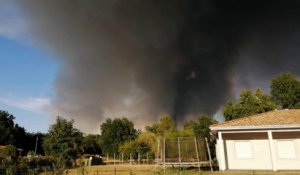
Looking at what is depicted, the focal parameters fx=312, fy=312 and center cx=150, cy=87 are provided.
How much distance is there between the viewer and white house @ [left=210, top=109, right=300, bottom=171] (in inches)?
973

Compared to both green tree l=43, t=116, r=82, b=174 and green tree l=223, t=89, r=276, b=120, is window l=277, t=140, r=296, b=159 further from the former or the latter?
green tree l=43, t=116, r=82, b=174

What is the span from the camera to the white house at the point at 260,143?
24703 millimetres

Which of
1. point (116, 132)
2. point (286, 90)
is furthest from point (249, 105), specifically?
point (116, 132)

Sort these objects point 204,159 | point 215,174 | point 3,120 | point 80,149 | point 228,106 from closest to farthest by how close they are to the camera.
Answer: point 215,174
point 204,159
point 80,149
point 228,106
point 3,120

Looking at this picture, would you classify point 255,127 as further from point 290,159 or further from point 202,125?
point 202,125

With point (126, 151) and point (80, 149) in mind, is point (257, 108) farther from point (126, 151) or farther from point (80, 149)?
point (80, 149)

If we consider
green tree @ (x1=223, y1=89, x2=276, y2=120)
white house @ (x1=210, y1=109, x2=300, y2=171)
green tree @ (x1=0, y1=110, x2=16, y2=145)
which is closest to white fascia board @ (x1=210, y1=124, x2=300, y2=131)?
white house @ (x1=210, y1=109, x2=300, y2=171)

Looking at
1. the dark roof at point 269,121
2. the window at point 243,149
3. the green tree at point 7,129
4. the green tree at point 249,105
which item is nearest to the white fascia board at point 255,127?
the dark roof at point 269,121

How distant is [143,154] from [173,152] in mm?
30101

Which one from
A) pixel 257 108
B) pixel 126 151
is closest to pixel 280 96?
pixel 257 108

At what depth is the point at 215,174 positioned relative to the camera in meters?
22.2

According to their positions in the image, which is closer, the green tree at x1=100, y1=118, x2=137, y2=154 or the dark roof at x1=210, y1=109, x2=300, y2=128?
the dark roof at x1=210, y1=109, x2=300, y2=128

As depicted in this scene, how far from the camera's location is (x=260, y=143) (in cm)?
2617

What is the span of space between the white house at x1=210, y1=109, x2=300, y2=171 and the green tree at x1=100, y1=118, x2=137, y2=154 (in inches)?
2656
